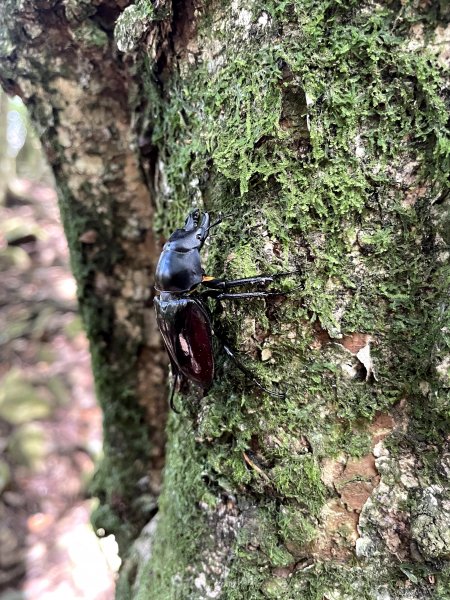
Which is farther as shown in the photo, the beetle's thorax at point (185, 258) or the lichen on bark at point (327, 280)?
the beetle's thorax at point (185, 258)

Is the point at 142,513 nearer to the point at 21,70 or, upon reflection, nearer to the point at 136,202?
the point at 136,202

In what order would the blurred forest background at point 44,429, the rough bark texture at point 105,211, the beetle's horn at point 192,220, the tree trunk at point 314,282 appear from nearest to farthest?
the tree trunk at point 314,282 → the beetle's horn at point 192,220 → the rough bark texture at point 105,211 → the blurred forest background at point 44,429

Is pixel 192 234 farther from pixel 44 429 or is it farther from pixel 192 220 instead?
pixel 44 429

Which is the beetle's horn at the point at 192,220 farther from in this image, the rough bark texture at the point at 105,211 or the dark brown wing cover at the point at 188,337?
the rough bark texture at the point at 105,211

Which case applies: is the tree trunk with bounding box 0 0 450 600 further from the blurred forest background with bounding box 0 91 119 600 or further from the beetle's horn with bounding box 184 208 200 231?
the blurred forest background with bounding box 0 91 119 600

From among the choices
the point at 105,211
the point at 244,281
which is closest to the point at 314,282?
the point at 244,281

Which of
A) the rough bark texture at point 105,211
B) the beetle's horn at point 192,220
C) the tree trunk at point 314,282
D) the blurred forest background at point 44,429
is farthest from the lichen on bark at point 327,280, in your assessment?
the blurred forest background at point 44,429

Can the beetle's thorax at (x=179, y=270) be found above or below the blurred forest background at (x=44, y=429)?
above
